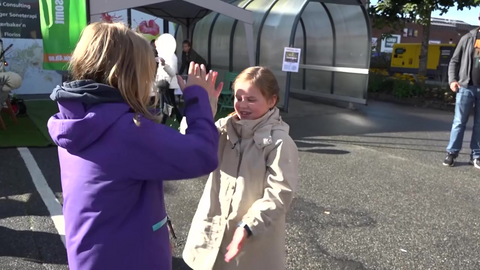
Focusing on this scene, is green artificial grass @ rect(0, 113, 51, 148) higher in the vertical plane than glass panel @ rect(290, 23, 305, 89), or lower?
lower

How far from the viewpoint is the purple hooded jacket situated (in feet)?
4.64

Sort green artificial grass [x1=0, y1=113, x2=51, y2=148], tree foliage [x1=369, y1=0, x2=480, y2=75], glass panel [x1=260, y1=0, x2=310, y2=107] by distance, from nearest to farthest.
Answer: green artificial grass [x1=0, y1=113, x2=51, y2=148], glass panel [x1=260, y1=0, x2=310, y2=107], tree foliage [x1=369, y1=0, x2=480, y2=75]

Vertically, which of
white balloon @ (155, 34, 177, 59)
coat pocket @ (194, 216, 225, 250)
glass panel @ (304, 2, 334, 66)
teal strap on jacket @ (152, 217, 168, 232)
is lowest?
coat pocket @ (194, 216, 225, 250)

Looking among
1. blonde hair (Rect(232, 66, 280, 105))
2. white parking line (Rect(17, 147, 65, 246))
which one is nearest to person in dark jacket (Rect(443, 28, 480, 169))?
blonde hair (Rect(232, 66, 280, 105))

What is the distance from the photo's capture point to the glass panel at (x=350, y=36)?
1275cm

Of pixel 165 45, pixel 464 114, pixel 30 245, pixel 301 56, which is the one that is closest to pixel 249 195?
pixel 30 245

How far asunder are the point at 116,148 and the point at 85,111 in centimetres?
15

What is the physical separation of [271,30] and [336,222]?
27.1ft

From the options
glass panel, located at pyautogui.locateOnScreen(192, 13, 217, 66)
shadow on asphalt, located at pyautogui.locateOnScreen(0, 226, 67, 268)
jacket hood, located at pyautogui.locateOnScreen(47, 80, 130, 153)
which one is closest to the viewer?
jacket hood, located at pyautogui.locateOnScreen(47, 80, 130, 153)

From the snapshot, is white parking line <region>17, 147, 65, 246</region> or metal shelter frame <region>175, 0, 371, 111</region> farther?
metal shelter frame <region>175, 0, 371, 111</region>

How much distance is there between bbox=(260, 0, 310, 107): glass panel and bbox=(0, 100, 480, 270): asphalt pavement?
395 cm

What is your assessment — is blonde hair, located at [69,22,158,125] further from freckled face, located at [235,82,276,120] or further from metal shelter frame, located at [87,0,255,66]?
metal shelter frame, located at [87,0,255,66]

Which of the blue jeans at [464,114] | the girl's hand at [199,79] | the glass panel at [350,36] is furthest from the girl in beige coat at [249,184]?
the glass panel at [350,36]

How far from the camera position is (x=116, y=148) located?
4.66 ft
